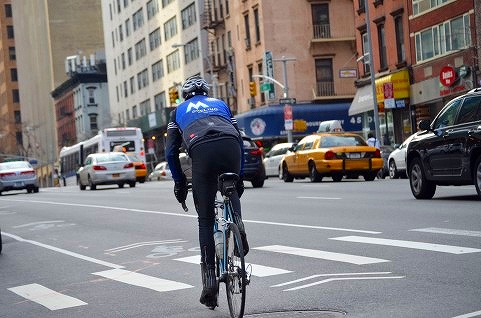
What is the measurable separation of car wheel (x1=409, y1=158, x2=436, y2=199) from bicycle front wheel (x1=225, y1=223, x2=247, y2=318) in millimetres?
11921

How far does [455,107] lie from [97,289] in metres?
9.55

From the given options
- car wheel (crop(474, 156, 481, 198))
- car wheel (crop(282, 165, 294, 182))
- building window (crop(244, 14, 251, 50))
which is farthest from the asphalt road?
building window (crop(244, 14, 251, 50))

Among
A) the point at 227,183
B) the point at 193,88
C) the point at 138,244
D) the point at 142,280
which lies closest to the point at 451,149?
the point at 138,244

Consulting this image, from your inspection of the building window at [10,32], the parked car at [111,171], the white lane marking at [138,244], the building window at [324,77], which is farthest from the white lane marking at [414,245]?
the building window at [10,32]

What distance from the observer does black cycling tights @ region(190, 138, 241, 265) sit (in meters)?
7.84

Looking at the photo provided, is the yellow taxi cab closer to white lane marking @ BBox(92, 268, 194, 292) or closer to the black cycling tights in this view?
white lane marking @ BBox(92, 268, 194, 292)

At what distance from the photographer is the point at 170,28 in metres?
86.9

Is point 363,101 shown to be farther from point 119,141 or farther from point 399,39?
point 119,141

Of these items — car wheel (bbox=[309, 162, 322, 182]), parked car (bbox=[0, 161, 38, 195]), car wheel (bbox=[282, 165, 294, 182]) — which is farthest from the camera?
parked car (bbox=[0, 161, 38, 195])

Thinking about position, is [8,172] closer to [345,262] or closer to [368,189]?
[368,189]

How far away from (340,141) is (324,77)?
33571 millimetres

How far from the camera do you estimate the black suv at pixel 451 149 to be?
17109 mm

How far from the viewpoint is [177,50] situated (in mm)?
84688

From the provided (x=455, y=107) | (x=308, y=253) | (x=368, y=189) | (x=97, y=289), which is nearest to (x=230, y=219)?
(x=97, y=289)
